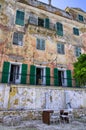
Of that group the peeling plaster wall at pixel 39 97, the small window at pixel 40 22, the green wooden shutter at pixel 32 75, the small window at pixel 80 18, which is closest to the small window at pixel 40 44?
the small window at pixel 40 22

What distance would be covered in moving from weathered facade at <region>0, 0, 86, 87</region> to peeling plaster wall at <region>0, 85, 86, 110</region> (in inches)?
88.7

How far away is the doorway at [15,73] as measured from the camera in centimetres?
1334

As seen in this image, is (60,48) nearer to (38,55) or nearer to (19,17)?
(38,55)

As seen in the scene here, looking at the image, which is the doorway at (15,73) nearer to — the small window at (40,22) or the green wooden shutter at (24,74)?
the green wooden shutter at (24,74)

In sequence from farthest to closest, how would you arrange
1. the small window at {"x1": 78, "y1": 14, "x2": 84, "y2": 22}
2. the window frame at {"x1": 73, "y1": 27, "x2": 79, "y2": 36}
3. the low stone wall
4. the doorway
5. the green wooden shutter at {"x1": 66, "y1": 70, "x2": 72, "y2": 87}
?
the small window at {"x1": 78, "y1": 14, "x2": 84, "y2": 22}
the window frame at {"x1": 73, "y1": 27, "x2": 79, "y2": 36}
the green wooden shutter at {"x1": 66, "y1": 70, "x2": 72, "y2": 87}
the doorway
the low stone wall

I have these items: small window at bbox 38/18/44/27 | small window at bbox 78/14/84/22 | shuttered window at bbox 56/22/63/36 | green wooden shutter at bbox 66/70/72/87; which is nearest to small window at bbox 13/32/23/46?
small window at bbox 38/18/44/27

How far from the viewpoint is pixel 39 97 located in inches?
436

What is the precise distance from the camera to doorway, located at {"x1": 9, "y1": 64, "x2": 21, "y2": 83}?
43.8 feet

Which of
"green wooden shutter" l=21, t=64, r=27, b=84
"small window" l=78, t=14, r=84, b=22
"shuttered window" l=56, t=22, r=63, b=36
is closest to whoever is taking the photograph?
"green wooden shutter" l=21, t=64, r=27, b=84

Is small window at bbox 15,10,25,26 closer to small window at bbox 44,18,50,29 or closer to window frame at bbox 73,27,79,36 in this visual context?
small window at bbox 44,18,50,29

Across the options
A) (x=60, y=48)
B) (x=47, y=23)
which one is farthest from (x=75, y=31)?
(x=47, y=23)

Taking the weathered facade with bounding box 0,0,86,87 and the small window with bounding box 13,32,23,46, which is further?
the small window with bounding box 13,32,23,46

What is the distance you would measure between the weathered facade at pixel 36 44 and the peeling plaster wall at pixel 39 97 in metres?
2.25

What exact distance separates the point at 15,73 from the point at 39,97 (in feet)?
13.8
